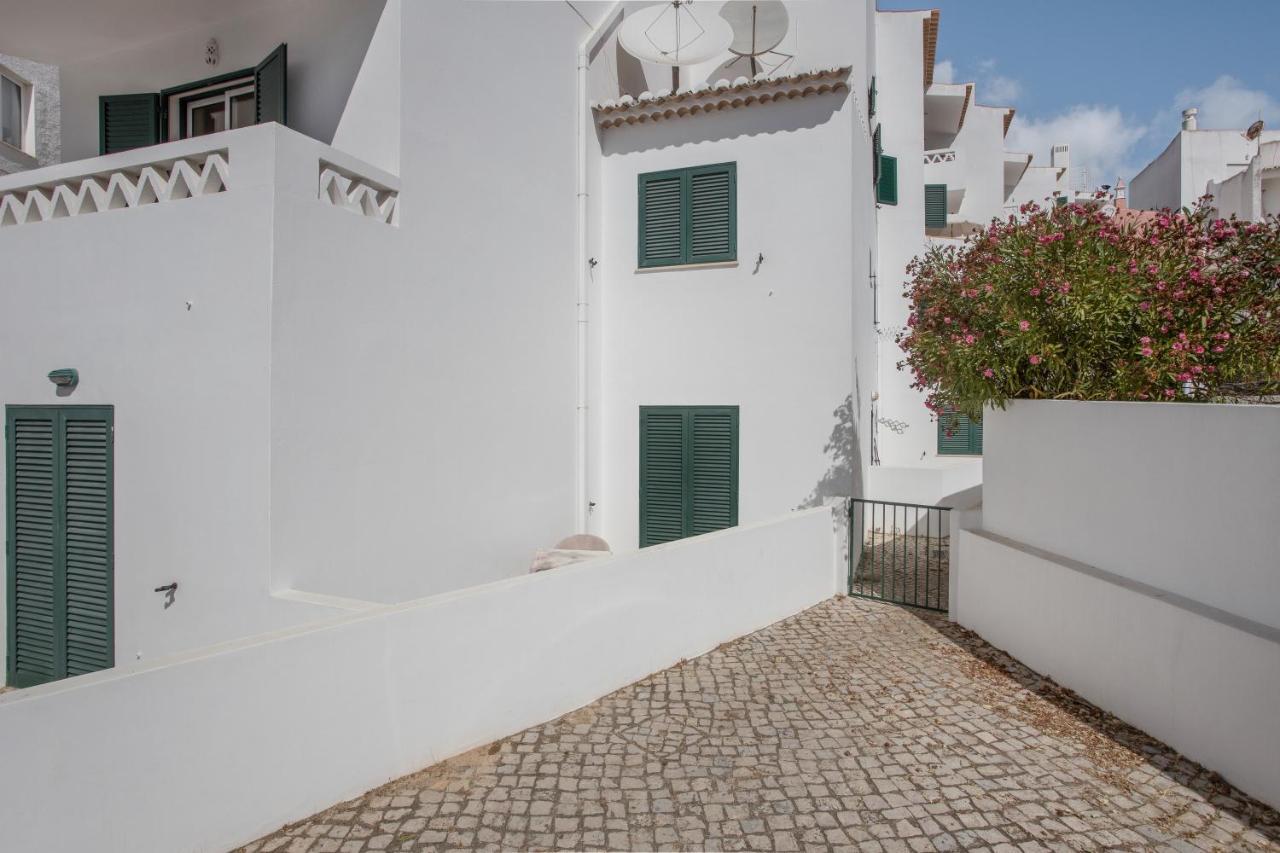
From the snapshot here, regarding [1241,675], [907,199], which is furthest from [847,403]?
[907,199]

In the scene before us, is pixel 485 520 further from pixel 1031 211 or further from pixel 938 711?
pixel 1031 211

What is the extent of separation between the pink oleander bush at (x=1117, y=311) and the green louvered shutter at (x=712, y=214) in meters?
3.87

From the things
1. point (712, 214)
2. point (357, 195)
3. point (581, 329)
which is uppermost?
point (712, 214)

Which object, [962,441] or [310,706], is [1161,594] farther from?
[962,441]

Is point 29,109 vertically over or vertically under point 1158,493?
over

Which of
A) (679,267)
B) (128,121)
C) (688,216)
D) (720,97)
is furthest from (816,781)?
(128,121)

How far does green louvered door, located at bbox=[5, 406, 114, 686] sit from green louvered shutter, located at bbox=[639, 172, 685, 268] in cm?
732

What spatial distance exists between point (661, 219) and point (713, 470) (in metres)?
4.06

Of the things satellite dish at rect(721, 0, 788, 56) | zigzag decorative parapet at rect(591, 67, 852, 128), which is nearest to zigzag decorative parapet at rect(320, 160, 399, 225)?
zigzag decorative parapet at rect(591, 67, 852, 128)

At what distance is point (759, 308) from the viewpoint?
10.2m

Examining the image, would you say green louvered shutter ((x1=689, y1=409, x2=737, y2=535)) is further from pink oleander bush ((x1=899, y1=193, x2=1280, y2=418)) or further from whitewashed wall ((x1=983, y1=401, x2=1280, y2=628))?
whitewashed wall ((x1=983, y1=401, x2=1280, y2=628))

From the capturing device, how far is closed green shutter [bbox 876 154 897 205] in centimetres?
1559

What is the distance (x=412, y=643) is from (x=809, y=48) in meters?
11.7

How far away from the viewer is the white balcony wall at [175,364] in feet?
19.4
